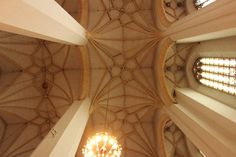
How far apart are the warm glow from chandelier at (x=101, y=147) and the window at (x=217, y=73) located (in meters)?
4.74

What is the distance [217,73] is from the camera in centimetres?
1039

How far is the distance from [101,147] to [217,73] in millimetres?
5665

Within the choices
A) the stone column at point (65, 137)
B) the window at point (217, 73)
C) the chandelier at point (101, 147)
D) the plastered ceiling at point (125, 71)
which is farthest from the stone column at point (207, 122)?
the stone column at point (65, 137)

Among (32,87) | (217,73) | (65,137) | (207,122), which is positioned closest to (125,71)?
(217,73)

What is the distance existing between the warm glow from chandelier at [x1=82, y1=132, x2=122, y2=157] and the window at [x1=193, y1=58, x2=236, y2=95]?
Result: 15.5 ft

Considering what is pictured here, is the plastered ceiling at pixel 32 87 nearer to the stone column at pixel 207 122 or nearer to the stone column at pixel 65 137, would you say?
the stone column at pixel 65 137

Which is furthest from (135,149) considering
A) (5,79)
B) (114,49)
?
(5,79)

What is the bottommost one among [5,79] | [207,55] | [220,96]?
[220,96]

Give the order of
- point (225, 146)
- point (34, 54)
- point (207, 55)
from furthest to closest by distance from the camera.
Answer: point (34, 54) → point (207, 55) → point (225, 146)

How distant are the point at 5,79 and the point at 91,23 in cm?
546

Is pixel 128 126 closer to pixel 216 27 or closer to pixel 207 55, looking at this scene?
pixel 207 55

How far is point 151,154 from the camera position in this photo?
13.2 metres

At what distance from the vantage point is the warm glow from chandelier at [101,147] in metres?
8.03

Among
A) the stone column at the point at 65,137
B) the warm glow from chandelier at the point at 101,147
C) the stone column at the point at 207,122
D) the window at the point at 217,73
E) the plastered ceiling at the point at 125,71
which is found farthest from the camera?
the plastered ceiling at the point at 125,71
